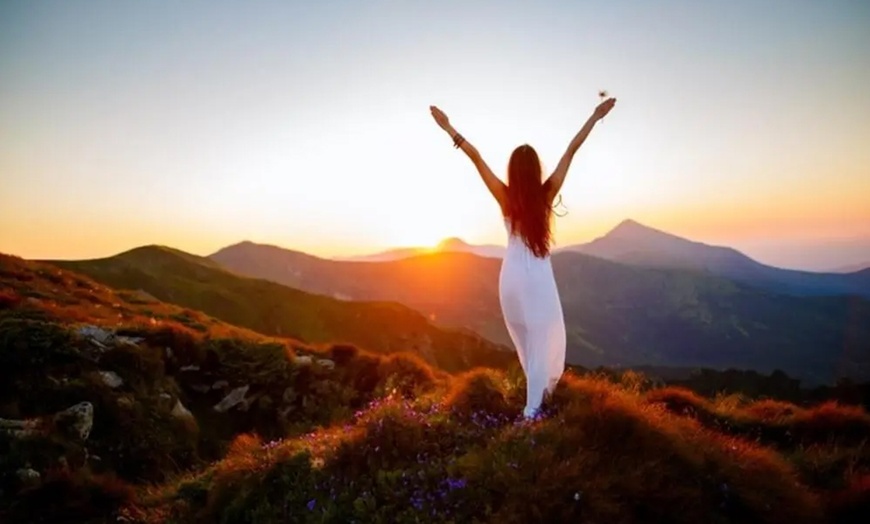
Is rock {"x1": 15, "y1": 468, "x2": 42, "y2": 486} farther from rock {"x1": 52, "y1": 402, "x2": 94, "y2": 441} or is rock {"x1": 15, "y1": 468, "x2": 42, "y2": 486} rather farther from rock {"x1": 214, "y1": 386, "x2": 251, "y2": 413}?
rock {"x1": 214, "y1": 386, "x2": 251, "y2": 413}

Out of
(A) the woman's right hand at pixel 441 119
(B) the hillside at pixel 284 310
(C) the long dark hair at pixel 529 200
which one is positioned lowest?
(B) the hillside at pixel 284 310

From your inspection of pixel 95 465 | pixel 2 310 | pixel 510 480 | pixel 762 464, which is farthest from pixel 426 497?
pixel 2 310

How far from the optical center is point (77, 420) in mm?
11117

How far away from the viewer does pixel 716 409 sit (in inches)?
462

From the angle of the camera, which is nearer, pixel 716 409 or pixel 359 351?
pixel 716 409

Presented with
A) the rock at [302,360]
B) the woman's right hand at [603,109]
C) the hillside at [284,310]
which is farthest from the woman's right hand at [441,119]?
the hillside at [284,310]

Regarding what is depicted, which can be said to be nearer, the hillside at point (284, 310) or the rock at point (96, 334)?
the rock at point (96, 334)

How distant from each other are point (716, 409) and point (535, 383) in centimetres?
508

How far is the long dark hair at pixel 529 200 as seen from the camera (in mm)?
8625

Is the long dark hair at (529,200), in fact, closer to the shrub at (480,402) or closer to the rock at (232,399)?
the shrub at (480,402)

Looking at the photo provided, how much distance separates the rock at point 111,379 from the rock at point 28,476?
3.59 metres

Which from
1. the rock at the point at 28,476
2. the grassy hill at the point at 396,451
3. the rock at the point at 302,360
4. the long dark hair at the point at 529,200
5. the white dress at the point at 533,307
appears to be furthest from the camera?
the rock at the point at 302,360

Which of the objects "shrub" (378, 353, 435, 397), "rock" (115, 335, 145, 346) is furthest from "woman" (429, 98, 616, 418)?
"rock" (115, 335, 145, 346)

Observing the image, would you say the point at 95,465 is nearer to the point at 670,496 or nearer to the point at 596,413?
the point at 596,413
